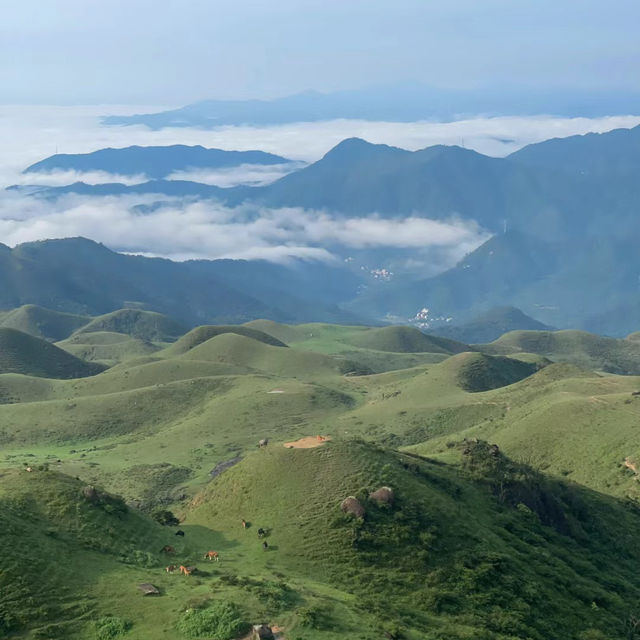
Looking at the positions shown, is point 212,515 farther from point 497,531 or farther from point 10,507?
point 497,531

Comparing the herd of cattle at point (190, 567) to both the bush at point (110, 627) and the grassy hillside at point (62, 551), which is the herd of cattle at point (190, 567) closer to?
the grassy hillside at point (62, 551)

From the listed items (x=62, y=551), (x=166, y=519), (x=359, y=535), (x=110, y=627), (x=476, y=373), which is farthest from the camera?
(x=476, y=373)

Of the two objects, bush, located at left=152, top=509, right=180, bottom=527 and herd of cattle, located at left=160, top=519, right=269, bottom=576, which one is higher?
herd of cattle, located at left=160, top=519, right=269, bottom=576

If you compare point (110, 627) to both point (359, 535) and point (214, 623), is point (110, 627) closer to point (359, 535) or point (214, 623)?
point (214, 623)

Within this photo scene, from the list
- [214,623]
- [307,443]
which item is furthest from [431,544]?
[214,623]

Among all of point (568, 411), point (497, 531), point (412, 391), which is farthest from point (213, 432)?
point (497, 531)

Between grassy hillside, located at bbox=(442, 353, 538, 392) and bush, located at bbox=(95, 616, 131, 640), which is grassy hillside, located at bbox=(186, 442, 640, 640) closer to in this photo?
bush, located at bbox=(95, 616, 131, 640)

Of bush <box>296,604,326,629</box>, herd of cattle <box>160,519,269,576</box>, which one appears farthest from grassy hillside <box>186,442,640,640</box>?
herd of cattle <box>160,519,269,576</box>
